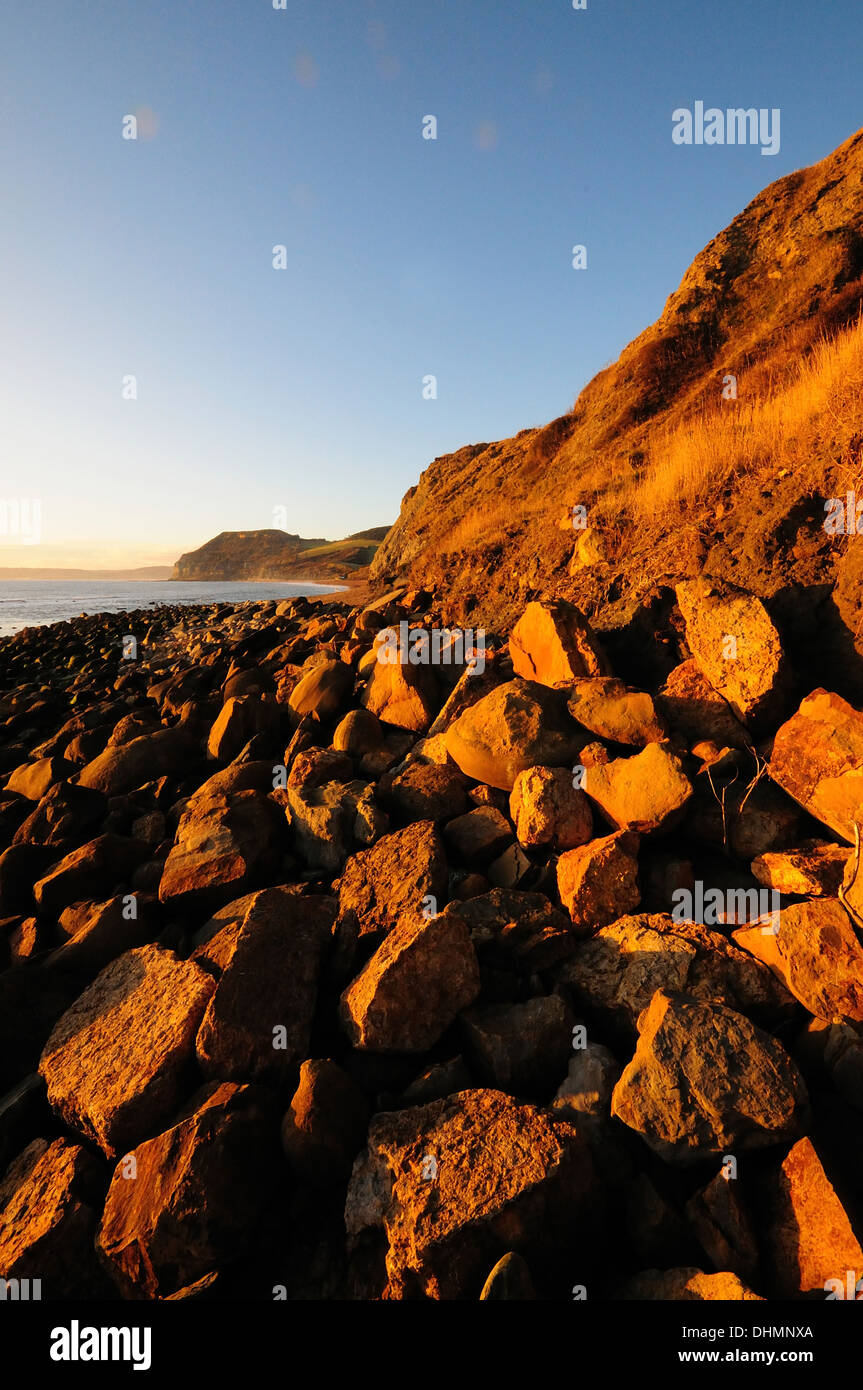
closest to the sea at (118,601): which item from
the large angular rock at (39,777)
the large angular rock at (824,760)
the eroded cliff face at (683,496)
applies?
the eroded cliff face at (683,496)

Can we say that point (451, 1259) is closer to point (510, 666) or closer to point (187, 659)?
point (510, 666)

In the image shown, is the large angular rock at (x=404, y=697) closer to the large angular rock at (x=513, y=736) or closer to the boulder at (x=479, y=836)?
the large angular rock at (x=513, y=736)

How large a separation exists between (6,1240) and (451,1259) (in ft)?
6.20

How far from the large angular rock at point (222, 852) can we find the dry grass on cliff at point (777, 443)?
16.6ft

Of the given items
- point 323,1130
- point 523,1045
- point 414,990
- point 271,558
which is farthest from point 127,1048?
point 271,558

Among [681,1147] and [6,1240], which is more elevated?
[681,1147]

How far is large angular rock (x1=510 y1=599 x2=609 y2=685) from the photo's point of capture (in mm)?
4918

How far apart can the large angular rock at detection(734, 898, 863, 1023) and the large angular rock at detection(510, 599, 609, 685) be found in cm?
223

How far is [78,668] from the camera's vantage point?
18094 mm

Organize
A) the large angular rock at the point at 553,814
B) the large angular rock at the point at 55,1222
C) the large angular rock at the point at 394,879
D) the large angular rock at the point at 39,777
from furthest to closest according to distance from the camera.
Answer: the large angular rock at the point at 39,777
the large angular rock at the point at 553,814
the large angular rock at the point at 394,879
the large angular rock at the point at 55,1222

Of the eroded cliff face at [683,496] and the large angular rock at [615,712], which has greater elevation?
the eroded cliff face at [683,496]

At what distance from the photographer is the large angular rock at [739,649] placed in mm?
4094

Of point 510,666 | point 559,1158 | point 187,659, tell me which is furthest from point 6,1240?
point 187,659

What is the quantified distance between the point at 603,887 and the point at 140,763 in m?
4.65
